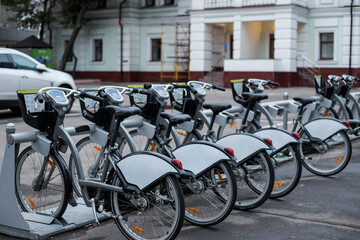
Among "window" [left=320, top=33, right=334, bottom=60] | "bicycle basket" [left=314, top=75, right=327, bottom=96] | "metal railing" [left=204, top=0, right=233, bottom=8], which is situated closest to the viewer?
"bicycle basket" [left=314, top=75, right=327, bottom=96]

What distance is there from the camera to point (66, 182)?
16.2ft

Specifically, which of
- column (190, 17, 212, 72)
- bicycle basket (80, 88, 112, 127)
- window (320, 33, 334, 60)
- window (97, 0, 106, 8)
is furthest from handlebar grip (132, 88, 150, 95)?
window (97, 0, 106, 8)

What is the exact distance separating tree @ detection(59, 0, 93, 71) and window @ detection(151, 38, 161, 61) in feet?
14.4

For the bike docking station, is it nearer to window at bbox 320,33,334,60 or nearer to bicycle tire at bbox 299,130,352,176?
bicycle tire at bbox 299,130,352,176

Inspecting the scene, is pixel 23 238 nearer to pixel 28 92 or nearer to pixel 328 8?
pixel 28 92

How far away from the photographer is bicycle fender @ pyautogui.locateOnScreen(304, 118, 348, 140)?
742 cm

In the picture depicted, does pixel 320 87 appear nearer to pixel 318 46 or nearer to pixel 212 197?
pixel 212 197

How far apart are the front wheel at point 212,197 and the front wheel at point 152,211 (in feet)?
1.48

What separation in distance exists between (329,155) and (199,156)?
2918 mm

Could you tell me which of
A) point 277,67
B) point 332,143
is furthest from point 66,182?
point 277,67

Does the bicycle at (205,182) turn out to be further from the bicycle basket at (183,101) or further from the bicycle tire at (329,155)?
the bicycle tire at (329,155)

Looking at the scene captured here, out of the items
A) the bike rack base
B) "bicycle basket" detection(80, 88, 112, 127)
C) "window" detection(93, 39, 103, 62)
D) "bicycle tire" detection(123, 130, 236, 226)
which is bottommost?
the bike rack base

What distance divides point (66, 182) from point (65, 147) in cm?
32

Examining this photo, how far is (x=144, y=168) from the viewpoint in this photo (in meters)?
4.58
